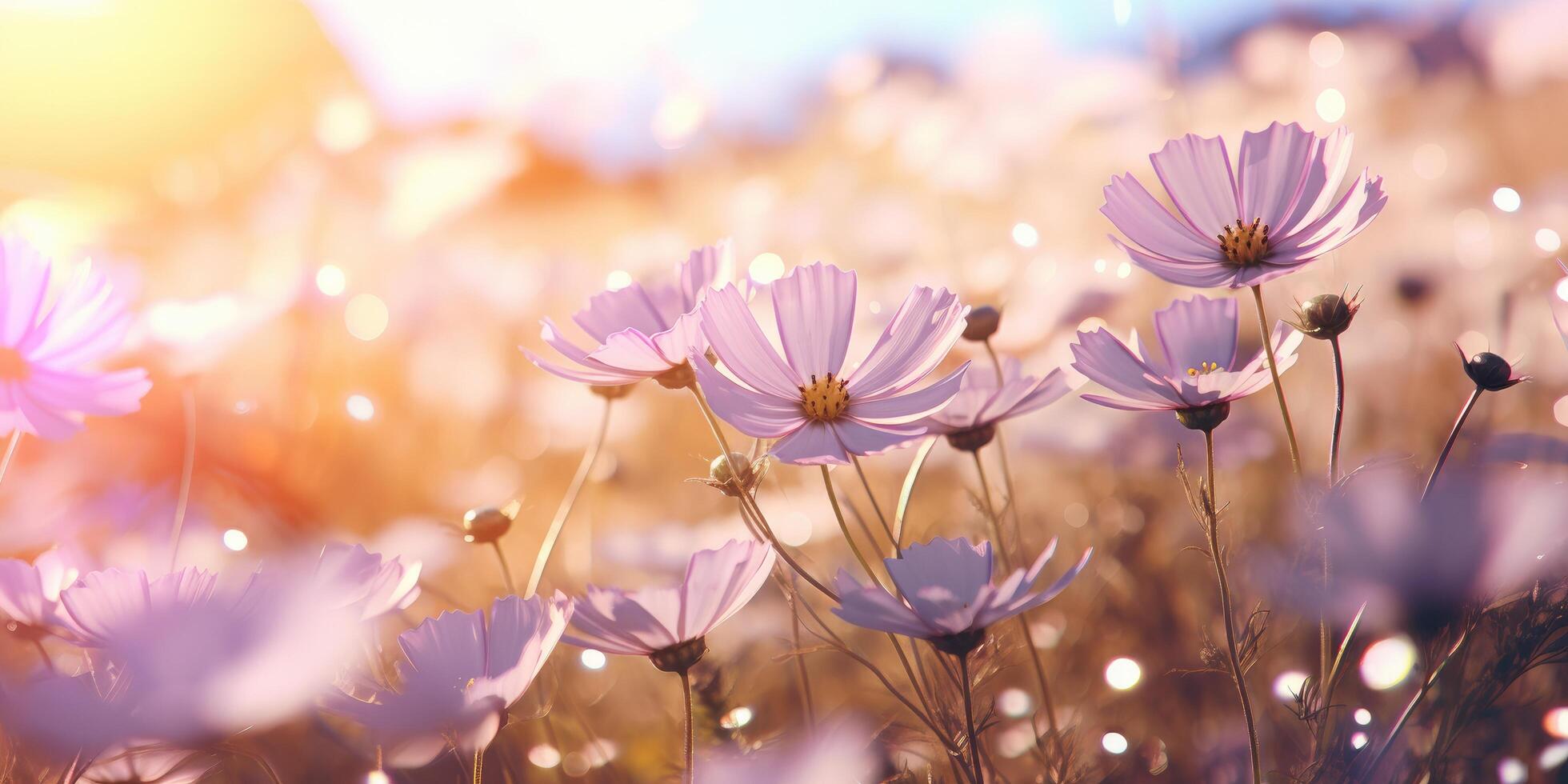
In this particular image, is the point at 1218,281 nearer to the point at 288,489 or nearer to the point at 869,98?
the point at 288,489

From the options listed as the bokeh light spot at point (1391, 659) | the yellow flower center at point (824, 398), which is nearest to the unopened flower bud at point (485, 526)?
the yellow flower center at point (824, 398)

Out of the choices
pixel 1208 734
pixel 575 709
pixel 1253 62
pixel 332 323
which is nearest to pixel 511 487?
pixel 332 323

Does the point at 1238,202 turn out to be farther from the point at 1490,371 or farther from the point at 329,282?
the point at 329,282

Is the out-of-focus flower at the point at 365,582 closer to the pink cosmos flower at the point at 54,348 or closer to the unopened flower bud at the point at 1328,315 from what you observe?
the pink cosmos flower at the point at 54,348

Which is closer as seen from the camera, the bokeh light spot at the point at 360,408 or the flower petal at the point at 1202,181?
the flower petal at the point at 1202,181

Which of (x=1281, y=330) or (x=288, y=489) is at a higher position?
(x=1281, y=330)

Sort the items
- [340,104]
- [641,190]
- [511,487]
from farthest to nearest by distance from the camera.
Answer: [641,190]
[340,104]
[511,487]
